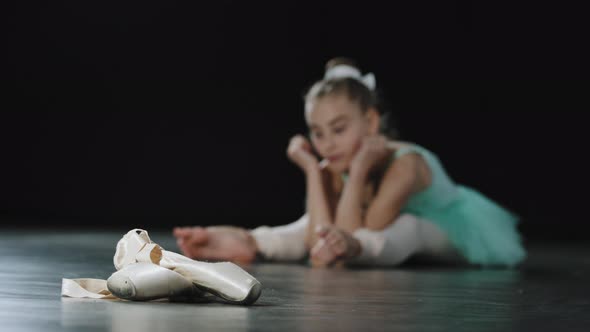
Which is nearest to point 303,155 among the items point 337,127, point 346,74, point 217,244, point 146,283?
point 337,127

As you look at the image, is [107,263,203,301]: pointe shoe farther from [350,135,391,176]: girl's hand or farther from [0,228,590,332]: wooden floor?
[350,135,391,176]: girl's hand

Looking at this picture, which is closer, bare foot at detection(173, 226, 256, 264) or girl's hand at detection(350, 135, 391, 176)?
bare foot at detection(173, 226, 256, 264)

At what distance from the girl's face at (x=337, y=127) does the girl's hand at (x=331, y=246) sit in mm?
404

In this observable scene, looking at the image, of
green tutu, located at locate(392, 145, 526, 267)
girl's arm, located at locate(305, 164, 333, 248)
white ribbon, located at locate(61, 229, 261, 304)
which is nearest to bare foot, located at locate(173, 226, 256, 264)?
girl's arm, located at locate(305, 164, 333, 248)

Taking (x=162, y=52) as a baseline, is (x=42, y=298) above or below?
below

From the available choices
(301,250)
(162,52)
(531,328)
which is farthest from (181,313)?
(162,52)

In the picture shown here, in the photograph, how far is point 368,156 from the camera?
8.52 feet

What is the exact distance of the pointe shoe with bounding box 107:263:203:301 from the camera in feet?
4.55

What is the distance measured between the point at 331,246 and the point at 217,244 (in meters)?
0.37

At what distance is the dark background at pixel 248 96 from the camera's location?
5250 millimetres

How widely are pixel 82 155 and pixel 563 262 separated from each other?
128 inches

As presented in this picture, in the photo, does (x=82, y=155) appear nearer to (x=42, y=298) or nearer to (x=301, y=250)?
(x=301, y=250)

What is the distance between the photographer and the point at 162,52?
536 centimetres

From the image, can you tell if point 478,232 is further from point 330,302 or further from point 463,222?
point 330,302
